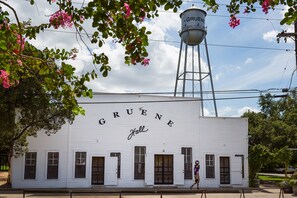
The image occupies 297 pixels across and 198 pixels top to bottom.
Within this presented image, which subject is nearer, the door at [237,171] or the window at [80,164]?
the window at [80,164]

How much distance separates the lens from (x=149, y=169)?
1024 inches

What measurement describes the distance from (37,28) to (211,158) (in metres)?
22.9

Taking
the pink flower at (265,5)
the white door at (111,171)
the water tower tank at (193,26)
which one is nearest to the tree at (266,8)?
the pink flower at (265,5)

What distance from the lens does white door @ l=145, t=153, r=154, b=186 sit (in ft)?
84.8

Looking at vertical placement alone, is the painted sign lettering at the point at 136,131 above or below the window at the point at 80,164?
above

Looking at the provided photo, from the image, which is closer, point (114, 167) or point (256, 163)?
point (114, 167)

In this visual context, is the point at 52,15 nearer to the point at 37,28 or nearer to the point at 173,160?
the point at 37,28

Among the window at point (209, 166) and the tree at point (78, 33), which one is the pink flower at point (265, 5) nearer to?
the tree at point (78, 33)

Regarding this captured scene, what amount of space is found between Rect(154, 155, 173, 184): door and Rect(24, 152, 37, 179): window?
803 centimetres

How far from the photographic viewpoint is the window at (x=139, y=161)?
85.2 ft

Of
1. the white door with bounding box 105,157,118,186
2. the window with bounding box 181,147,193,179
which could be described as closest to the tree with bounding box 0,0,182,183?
→ the white door with bounding box 105,157,118,186

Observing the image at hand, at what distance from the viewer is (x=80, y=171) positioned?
83.9 ft

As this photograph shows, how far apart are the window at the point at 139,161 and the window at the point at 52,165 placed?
5152 millimetres

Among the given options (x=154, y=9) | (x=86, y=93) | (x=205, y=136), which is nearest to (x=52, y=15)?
(x=86, y=93)
